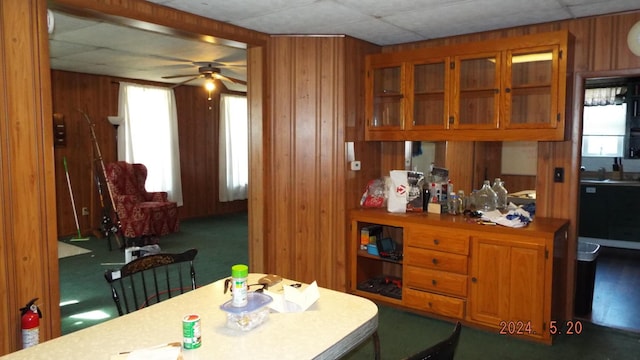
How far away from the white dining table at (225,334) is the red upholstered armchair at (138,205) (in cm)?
441

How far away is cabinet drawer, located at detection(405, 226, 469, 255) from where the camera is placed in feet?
11.5

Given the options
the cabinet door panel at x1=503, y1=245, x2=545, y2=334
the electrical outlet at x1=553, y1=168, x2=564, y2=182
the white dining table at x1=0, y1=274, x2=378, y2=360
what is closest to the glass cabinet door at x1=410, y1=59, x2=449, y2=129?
the electrical outlet at x1=553, y1=168, x2=564, y2=182

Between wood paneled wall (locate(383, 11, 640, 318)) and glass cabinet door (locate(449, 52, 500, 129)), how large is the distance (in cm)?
39

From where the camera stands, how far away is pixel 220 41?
367 centimetres

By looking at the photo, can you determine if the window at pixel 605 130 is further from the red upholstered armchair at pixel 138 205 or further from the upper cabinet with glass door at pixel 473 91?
the red upholstered armchair at pixel 138 205

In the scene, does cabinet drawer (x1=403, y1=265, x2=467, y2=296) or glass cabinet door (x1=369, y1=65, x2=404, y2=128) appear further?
glass cabinet door (x1=369, y1=65, x2=404, y2=128)

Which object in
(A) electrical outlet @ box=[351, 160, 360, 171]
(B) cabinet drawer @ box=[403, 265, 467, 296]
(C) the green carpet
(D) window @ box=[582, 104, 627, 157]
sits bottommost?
(C) the green carpet

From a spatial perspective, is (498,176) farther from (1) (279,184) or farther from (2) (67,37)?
(2) (67,37)

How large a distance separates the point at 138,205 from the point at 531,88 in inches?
195

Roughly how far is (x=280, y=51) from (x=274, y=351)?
9.59 ft

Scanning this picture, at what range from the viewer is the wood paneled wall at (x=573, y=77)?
335cm

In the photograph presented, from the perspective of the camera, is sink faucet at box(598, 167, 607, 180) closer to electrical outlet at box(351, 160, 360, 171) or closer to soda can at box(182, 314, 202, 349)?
electrical outlet at box(351, 160, 360, 171)

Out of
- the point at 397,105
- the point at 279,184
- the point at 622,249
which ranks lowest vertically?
the point at 622,249

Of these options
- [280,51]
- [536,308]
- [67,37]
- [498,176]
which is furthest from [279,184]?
[67,37]
